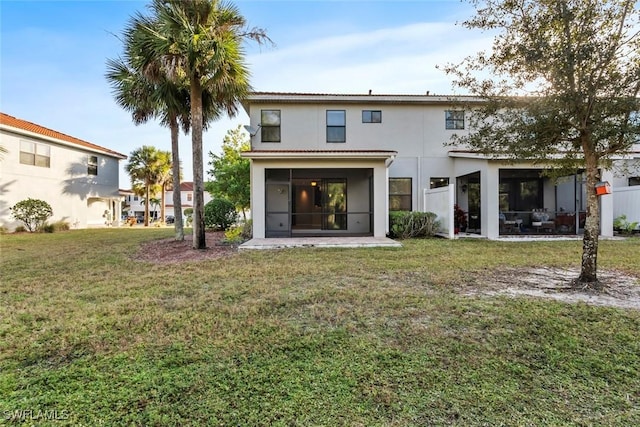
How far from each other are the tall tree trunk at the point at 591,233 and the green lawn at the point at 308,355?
1.49 m

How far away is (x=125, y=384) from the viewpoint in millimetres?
2656

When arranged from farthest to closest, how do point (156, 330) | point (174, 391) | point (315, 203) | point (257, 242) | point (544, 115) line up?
point (315, 203) → point (257, 242) → point (544, 115) → point (156, 330) → point (174, 391)

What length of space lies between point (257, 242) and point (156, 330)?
7463 millimetres

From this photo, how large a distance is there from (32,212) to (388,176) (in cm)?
1962

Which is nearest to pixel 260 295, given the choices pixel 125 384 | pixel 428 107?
pixel 125 384

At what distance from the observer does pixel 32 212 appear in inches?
704

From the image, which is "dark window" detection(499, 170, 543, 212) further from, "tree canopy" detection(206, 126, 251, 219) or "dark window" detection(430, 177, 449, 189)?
"tree canopy" detection(206, 126, 251, 219)

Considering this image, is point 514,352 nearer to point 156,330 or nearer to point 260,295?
point 260,295

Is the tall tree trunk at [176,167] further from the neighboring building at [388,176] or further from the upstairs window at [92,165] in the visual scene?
the upstairs window at [92,165]

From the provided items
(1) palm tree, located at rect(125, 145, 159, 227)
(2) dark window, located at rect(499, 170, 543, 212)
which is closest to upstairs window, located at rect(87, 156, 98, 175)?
(1) palm tree, located at rect(125, 145, 159, 227)

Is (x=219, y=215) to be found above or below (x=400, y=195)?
below

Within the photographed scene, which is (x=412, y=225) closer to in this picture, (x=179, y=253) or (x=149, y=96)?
(x=179, y=253)

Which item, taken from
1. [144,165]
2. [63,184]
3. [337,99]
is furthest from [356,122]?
[144,165]

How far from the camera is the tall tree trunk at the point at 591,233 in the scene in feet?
18.3
